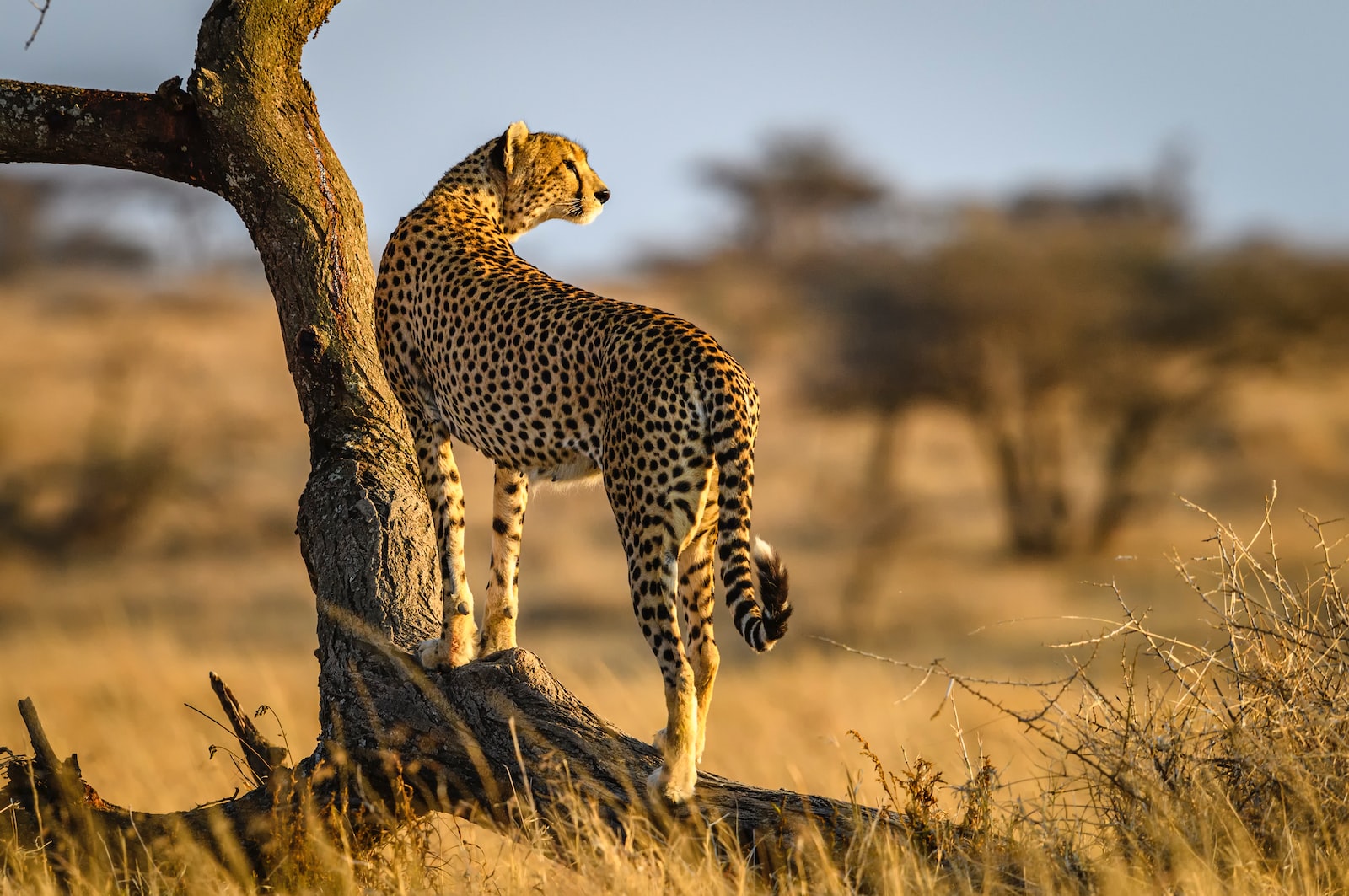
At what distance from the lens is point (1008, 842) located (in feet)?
11.2

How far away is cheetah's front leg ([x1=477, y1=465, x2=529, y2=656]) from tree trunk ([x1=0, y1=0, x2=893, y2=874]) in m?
0.19

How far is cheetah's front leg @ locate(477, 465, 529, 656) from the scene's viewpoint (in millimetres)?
4383

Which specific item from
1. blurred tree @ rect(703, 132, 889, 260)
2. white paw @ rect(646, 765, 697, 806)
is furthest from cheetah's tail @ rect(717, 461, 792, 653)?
blurred tree @ rect(703, 132, 889, 260)

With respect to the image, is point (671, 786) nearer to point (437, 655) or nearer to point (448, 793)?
point (448, 793)

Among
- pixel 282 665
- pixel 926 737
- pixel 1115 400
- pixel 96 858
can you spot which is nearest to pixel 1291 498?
pixel 1115 400

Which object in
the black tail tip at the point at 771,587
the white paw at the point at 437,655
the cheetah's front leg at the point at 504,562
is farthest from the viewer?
the cheetah's front leg at the point at 504,562

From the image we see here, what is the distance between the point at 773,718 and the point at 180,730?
3734 mm

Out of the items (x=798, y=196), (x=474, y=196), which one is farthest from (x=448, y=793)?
(x=798, y=196)

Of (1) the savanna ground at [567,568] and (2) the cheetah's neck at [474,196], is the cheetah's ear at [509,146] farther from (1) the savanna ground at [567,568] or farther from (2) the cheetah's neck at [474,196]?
(1) the savanna ground at [567,568]

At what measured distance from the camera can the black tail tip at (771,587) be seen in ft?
11.8

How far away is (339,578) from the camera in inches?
166

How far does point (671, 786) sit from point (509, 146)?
2314 millimetres

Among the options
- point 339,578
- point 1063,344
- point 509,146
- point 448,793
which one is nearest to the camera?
point 448,793

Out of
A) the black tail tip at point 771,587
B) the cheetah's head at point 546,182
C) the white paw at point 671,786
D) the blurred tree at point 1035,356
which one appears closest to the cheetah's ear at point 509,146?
the cheetah's head at point 546,182
